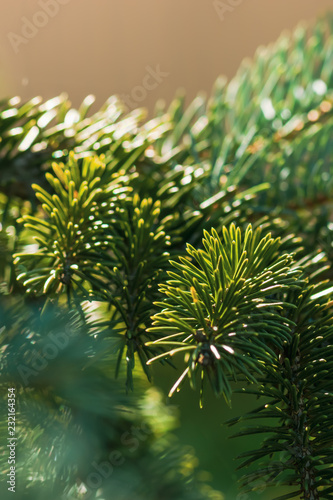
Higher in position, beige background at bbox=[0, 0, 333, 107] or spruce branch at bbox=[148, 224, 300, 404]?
beige background at bbox=[0, 0, 333, 107]

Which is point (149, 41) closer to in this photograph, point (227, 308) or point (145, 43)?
point (145, 43)

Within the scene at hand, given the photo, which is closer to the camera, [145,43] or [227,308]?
[227,308]

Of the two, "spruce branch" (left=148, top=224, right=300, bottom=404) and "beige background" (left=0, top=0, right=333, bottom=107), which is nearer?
"spruce branch" (left=148, top=224, right=300, bottom=404)

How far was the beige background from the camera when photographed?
27.3 inches

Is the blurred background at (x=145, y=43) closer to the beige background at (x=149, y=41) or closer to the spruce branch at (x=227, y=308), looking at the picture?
the beige background at (x=149, y=41)

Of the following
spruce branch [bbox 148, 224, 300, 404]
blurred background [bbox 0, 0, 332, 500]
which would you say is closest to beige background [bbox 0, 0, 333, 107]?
blurred background [bbox 0, 0, 332, 500]

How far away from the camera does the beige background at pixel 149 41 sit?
69 centimetres

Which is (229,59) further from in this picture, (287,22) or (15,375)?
(15,375)

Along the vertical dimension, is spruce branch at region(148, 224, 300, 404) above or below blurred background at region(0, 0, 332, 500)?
below

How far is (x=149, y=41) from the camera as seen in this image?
2.40ft

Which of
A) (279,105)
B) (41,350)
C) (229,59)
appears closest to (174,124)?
(279,105)

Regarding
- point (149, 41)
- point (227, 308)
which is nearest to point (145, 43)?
point (149, 41)

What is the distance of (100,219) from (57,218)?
0.05 ft

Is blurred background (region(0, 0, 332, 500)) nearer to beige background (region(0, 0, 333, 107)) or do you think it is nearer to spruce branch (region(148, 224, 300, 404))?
beige background (region(0, 0, 333, 107))
